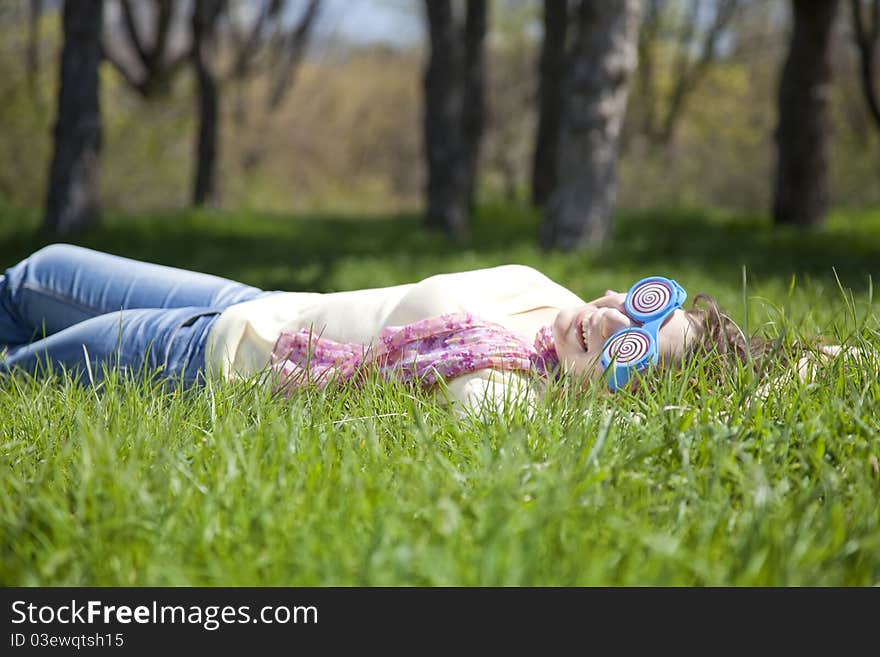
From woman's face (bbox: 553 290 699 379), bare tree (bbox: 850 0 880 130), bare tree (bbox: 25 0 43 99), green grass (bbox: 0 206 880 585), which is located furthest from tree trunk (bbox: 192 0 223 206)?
woman's face (bbox: 553 290 699 379)

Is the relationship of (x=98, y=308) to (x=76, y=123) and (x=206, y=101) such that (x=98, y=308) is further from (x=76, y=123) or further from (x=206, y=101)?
(x=206, y=101)

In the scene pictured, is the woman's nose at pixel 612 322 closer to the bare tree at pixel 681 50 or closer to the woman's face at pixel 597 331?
the woman's face at pixel 597 331

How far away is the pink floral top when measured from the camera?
104 inches

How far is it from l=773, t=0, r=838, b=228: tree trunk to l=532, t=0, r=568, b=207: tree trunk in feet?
10.9

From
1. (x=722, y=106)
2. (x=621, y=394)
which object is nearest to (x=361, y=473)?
(x=621, y=394)

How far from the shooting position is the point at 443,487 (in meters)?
1.84

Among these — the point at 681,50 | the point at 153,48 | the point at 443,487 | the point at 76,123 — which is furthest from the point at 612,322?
the point at 681,50

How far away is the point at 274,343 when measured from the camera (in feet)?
9.82

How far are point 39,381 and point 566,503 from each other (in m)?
1.98

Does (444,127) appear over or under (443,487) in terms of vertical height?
over

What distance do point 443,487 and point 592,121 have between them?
6175mm

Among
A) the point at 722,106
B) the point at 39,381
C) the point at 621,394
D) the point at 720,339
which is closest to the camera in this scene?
the point at 621,394

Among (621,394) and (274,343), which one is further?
(274,343)
